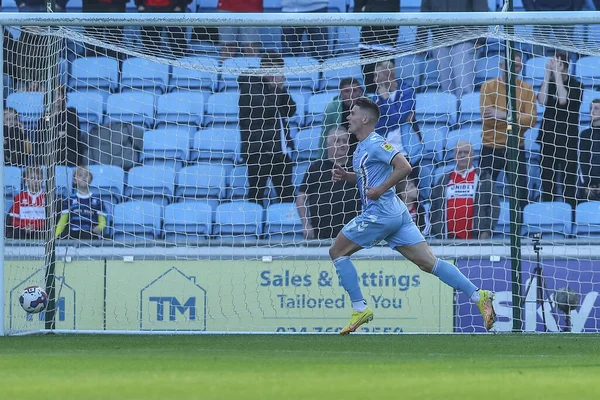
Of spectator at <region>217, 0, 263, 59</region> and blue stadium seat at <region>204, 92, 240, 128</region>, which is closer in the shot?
blue stadium seat at <region>204, 92, 240, 128</region>

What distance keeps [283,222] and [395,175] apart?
8.09ft

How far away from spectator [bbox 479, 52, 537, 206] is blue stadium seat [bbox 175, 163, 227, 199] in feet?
8.49

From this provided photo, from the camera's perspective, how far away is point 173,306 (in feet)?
34.0

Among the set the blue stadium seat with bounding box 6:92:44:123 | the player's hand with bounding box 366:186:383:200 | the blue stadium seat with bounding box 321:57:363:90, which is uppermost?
the blue stadium seat with bounding box 321:57:363:90

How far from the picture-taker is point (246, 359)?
6945 mm

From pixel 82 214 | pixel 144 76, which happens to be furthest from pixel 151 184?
pixel 144 76

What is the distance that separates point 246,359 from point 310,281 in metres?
3.36

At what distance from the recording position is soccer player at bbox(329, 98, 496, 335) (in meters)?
8.82

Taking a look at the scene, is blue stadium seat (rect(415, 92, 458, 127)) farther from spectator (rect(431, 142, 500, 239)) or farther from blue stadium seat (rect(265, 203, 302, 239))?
blue stadium seat (rect(265, 203, 302, 239))

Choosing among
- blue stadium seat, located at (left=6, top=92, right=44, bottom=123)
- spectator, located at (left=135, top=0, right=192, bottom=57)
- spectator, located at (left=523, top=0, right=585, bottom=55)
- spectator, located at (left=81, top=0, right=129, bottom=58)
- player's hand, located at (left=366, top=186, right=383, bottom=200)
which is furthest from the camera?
spectator, located at (left=135, top=0, right=192, bottom=57)

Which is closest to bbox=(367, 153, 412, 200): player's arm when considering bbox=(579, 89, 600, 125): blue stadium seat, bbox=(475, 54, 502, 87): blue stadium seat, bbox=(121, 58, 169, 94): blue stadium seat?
bbox=(579, 89, 600, 125): blue stadium seat

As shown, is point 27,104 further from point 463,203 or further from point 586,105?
point 586,105

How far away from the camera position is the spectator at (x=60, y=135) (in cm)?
1041

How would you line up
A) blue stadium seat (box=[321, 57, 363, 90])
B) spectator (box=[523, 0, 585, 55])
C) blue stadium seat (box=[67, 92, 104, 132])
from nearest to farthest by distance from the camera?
spectator (box=[523, 0, 585, 55]) → blue stadium seat (box=[321, 57, 363, 90]) → blue stadium seat (box=[67, 92, 104, 132])
